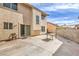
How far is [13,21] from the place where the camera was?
6.44 meters

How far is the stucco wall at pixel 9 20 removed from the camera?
5663 millimetres

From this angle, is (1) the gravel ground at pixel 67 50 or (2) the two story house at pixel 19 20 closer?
(1) the gravel ground at pixel 67 50

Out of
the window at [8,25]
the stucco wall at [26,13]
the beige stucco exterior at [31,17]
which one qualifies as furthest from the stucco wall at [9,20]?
the beige stucco exterior at [31,17]

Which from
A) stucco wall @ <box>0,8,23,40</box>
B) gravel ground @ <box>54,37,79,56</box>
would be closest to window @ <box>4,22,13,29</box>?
stucco wall @ <box>0,8,23,40</box>

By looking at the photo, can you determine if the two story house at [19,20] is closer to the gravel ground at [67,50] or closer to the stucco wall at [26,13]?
the stucco wall at [26,13]

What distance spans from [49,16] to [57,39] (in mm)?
1899

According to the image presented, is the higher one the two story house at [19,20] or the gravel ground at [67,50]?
the two story house at [19,20]

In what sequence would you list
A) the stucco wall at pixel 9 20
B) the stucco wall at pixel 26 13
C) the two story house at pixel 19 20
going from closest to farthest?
the stucco wall at pixel 9 20
the two story house at pixel 19 20
the stucco wall at pixel 26 13

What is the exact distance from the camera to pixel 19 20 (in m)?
6.95

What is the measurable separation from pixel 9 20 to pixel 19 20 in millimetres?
871

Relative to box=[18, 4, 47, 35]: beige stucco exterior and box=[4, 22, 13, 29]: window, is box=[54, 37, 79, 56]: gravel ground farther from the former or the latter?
box=[4, 22, 13, 29]: window

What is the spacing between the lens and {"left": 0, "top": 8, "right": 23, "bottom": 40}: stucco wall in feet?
18.6

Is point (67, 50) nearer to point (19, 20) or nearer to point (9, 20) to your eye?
point (9, 20)

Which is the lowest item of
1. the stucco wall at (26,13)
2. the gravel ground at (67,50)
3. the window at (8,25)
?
the gravel ground at (67,50)
